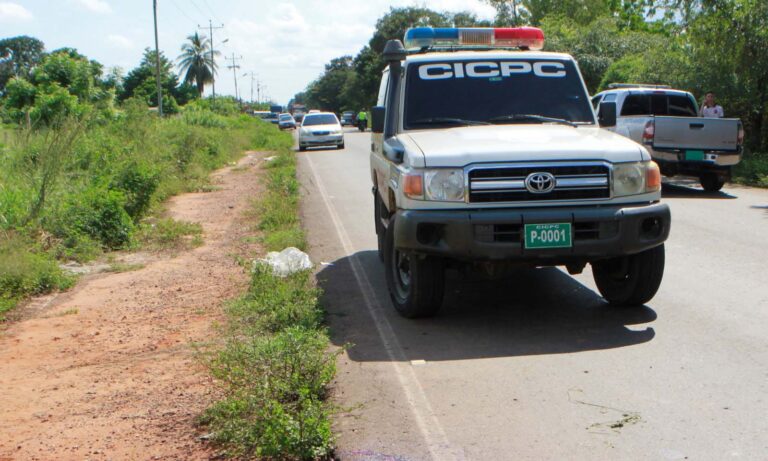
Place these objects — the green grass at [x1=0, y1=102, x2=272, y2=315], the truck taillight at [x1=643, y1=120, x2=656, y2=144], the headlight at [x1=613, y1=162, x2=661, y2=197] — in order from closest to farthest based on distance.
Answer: the headlight at [x1=613, y1=162, x2=661, y2=197], the green grass at [x1=0, y1=102, x2=272, y2=315], the truck taillight at [x1=643, y1=120, x2=656, y2=144]

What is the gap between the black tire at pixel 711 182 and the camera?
1590cm

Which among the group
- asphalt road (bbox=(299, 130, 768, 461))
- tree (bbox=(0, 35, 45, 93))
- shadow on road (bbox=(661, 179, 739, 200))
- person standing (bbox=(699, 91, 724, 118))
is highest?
Answer: tree (bbox=(0, 35, 45, 93))

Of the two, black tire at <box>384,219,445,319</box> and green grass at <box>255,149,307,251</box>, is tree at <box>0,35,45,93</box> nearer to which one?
green grass at <box>255,149,307,251</box>

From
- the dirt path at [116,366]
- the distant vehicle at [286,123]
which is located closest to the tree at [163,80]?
the distant vehicle at [286,123]

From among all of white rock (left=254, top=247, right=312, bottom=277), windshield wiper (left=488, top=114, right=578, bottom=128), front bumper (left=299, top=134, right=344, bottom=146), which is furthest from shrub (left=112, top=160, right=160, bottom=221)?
front bumper (left=299, top=134, right=344, bottom=146)

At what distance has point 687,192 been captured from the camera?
53.6 feet

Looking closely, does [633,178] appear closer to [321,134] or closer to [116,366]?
[116,366]

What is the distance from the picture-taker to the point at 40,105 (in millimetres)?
31531

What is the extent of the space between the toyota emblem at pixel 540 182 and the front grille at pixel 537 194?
0.08 feet

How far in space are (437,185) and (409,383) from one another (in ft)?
5.09

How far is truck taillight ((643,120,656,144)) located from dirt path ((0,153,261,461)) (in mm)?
8807

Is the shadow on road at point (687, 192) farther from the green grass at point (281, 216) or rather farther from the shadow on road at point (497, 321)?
the shadow on road at point (497, 321)

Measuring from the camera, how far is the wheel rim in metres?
6.81

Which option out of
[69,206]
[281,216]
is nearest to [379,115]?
[281,216]
